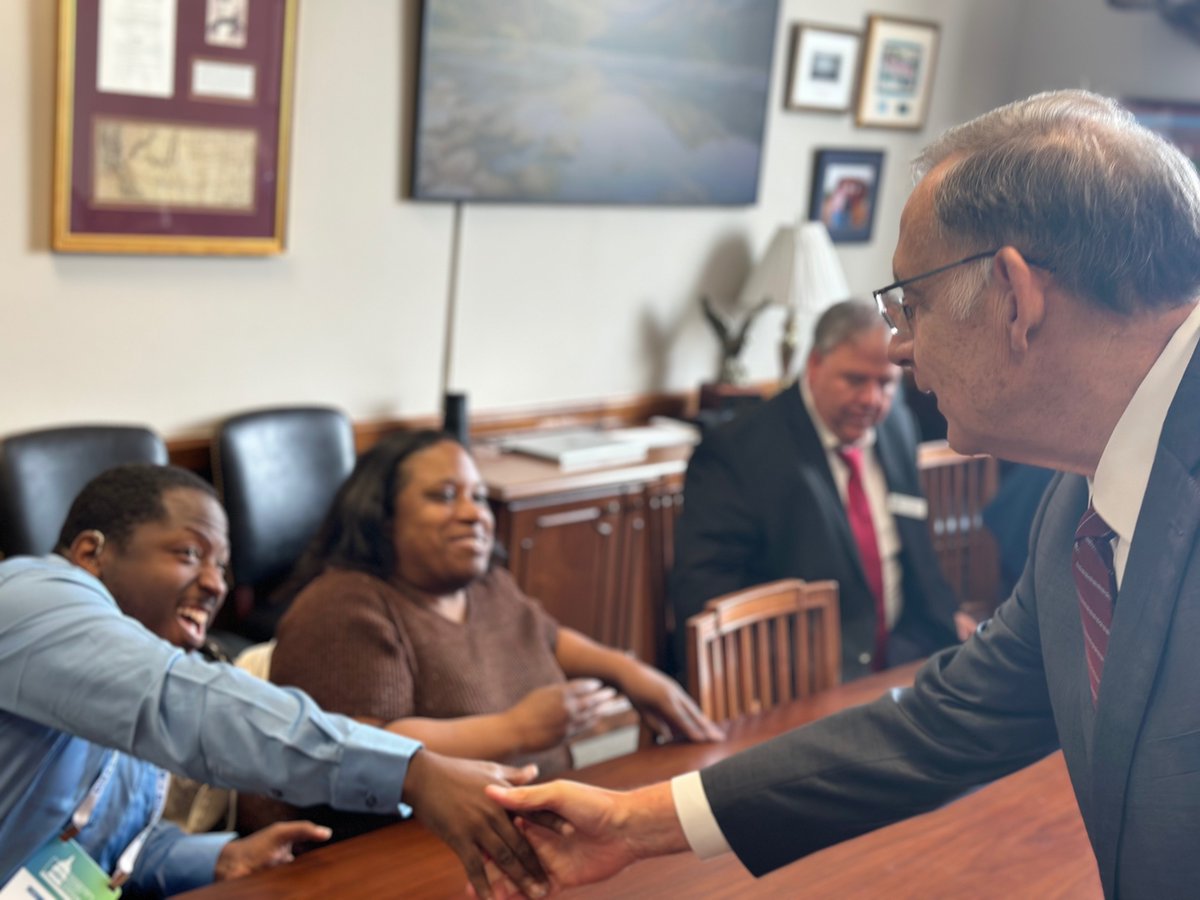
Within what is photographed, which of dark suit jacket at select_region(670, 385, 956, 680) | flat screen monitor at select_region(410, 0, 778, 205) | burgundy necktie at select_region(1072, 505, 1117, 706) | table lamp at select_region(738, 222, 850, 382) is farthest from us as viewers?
table lamp at select_region(738, 222, 850, 382)

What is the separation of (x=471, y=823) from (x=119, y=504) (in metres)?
0.71

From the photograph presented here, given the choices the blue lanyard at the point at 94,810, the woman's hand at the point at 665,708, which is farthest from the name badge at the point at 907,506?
the blue lanyard at the point at 94,810

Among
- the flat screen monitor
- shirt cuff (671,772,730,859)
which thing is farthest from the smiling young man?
the flat screen monitor

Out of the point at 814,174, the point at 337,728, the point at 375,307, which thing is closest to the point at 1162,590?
the point at 337,728

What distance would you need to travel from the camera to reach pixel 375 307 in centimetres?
437

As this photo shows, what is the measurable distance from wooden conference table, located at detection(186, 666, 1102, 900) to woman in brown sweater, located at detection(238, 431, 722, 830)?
0.22 m

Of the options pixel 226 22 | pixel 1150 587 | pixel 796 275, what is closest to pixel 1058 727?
pixel 1150 587

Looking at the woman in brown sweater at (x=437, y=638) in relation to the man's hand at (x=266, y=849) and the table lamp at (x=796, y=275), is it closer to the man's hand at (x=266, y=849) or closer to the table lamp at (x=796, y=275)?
the man's hand at (x=266, y=849)

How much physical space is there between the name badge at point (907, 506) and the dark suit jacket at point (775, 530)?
0.57 ft

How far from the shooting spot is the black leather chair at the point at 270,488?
3863 mm

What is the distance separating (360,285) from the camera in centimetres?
432

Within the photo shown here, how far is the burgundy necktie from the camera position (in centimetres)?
138

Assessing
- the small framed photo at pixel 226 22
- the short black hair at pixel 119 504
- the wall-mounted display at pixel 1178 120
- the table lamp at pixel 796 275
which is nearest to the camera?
the short black hair at pixel 119 504

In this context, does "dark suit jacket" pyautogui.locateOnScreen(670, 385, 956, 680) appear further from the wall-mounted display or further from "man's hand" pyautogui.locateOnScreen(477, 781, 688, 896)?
the wall-mounted display
